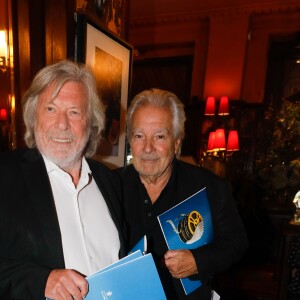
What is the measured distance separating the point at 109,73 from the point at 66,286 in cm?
138

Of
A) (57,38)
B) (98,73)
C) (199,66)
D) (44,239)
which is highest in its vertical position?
(199,66)

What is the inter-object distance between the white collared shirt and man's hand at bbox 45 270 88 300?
0.57ft

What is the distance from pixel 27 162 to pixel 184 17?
22.1 feet

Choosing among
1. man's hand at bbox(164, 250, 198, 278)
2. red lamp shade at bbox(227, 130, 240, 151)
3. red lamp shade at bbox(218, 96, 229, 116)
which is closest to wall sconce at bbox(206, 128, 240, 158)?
red lamp shade at bbox(227, 130, 240, 151)

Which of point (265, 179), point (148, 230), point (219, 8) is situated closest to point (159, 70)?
point (219, 8)

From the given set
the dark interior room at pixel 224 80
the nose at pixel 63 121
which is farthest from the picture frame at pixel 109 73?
the nose at pixel 63 121

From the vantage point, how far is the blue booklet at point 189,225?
134cm

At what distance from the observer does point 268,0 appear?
6203 millimetres

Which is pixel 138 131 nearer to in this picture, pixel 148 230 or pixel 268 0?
pixel 148 230

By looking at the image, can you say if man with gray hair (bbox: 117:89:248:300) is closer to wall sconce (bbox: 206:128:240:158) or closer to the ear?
the ear

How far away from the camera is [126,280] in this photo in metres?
0.92

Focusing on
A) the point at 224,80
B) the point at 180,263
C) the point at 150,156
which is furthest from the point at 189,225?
the point at 224,80

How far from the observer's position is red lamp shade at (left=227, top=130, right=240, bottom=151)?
5996 mm

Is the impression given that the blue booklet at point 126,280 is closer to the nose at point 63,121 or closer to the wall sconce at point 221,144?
the nose at point 63,121
